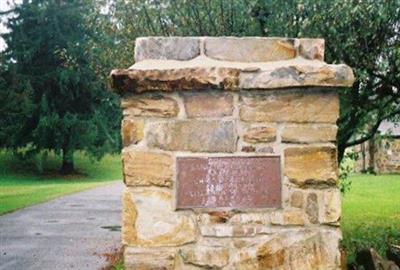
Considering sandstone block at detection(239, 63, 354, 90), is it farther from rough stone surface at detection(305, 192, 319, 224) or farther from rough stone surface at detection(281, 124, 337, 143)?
rough stone surface at detection(305, 192, 319, 224)

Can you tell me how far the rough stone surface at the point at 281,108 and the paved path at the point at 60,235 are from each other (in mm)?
5016

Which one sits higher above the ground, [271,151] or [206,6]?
[206,6]

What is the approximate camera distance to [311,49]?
431 centimetres

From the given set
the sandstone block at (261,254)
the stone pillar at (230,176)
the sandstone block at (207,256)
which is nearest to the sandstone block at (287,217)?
the stone pillar at (230,176)

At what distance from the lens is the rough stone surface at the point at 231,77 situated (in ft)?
13.4

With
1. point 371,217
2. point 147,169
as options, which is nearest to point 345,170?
point 371,217

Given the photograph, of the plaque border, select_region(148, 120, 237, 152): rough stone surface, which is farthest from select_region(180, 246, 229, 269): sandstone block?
select_region(148, 120, 237, 152): rough stone surface

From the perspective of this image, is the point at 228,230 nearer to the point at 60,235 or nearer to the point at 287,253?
the point at 287,253

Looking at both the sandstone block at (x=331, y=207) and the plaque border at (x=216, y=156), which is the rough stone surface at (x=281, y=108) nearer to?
the plaque border at (x=216, y=156)

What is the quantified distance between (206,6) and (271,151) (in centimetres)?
418

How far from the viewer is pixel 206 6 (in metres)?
7.89

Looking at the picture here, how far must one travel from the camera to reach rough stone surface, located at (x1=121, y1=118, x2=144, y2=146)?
417 centimetres

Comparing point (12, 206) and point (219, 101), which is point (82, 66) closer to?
point (12, 206)

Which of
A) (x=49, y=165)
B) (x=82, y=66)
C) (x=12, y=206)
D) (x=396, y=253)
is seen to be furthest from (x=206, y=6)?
(x=49, y=165)
